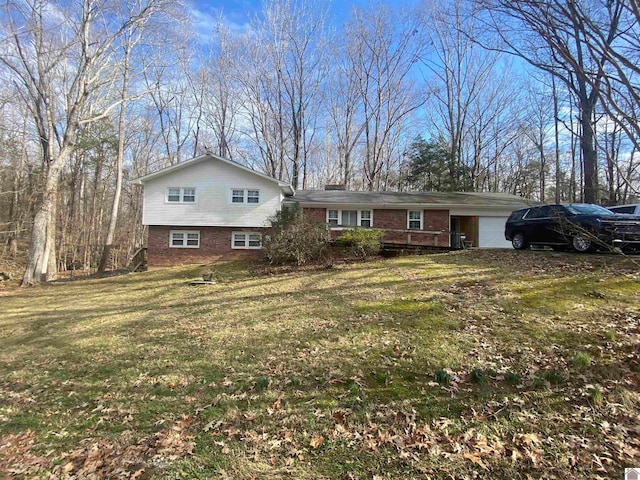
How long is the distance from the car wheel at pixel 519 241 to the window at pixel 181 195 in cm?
1564

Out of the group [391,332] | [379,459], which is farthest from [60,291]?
[379,459]

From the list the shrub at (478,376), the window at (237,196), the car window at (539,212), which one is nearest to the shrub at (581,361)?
the shrub at (478,376)

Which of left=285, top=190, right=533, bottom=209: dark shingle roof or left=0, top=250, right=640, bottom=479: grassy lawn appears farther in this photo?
left=285, top=190, right=533, bottom=209: dark shingle roof

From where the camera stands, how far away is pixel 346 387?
14.1 feet

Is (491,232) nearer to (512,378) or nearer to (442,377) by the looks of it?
(512,378)

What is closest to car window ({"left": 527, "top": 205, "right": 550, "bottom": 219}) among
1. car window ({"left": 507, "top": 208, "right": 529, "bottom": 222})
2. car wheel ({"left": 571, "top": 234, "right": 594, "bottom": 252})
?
car window ({"left": 507, "top": 208, "right": 529, "bottom": 222})

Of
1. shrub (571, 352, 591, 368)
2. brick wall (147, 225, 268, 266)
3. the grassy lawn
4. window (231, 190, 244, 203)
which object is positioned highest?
window (231, 190, 244, 203)

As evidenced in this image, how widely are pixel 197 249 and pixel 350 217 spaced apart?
8.80 metres

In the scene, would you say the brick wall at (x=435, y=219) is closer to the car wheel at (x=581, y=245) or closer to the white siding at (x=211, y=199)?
the car wheel at (x=581, y=245)

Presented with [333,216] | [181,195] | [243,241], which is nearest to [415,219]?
[333,216]

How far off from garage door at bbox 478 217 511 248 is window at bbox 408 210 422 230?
3.50 metres

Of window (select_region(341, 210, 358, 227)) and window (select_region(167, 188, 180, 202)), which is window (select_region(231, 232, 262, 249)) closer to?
window (select_region(167, 188, 180, 202))

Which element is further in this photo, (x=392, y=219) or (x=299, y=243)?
(x=392, y=219)

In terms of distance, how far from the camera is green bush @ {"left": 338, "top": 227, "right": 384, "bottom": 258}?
1466 cm
